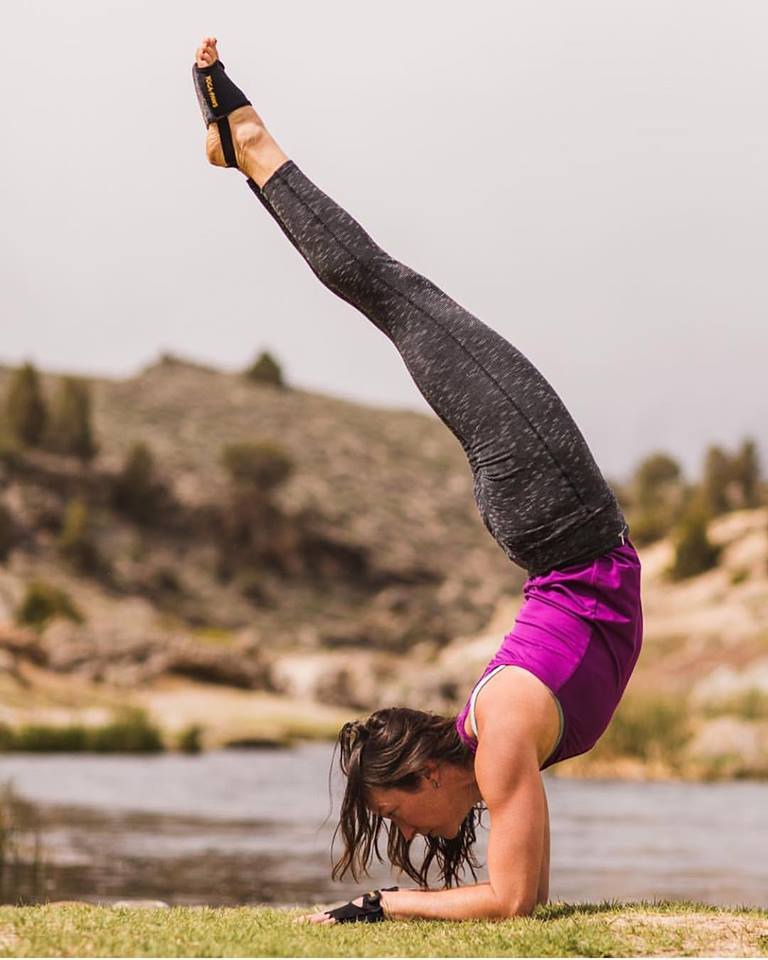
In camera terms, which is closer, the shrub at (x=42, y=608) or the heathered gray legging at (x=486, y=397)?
the heathered gray legging at (x=486, y=397)

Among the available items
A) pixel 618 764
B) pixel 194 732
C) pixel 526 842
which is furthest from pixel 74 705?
pixel 526 842

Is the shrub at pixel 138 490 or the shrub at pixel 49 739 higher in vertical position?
the shrub at pixel 138 490

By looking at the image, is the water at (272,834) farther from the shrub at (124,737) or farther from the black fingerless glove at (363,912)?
A: the black fingerless glove at (363,912)

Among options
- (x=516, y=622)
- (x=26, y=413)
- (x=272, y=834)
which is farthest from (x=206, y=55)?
(x=26, y=413)

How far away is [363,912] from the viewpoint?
4824 mm

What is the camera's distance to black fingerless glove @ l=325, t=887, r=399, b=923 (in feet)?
15.7

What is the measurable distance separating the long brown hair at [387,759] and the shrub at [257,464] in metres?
61.7

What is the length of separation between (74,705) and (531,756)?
28.6 metres

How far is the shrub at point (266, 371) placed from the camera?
96188 mm

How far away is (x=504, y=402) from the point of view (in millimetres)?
4797

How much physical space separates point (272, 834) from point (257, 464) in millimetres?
51056

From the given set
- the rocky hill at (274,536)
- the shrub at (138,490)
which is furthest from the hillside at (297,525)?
the shrub at (138,490)

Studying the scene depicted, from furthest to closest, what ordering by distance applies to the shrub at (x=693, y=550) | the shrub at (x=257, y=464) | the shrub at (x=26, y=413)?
the shrub at (x=257, y=464)
the shrub at (x=26, y=413)
the shrub at (x=693, y=550)

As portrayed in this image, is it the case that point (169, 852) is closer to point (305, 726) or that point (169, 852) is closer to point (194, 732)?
point (194, 732)
